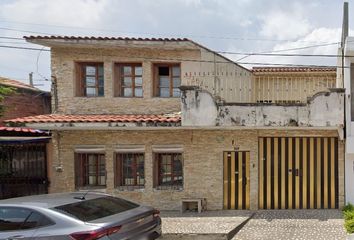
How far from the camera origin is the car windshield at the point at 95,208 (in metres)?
5.32

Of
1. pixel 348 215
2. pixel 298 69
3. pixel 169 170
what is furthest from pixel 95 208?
pixel 298 69

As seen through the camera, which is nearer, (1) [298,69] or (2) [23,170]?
(2) [23,170]

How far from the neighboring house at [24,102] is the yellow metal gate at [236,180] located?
8.85 metres

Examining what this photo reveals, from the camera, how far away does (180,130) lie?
429 inches

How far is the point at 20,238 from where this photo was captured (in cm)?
523

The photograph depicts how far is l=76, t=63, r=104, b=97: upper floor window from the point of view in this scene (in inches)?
469

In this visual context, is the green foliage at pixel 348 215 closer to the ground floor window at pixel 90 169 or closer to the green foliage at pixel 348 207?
the green foliage at pixel 348 207

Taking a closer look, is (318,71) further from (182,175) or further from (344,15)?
(182,175)

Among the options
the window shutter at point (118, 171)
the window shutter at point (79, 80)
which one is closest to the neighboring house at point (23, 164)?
the window shutter at point (79, 80)

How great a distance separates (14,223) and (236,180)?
696 centimetres

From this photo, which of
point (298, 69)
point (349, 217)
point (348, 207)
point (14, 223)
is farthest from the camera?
point (298, 69)

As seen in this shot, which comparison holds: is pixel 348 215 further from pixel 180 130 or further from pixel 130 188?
pixel 130 188

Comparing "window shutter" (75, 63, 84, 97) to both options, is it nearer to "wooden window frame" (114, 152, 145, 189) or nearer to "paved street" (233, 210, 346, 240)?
"wooden window frame" (114, 152, 145, 189)

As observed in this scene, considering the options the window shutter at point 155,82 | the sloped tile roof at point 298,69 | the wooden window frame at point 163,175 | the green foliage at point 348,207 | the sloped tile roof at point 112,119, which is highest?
the sloped tile roof at point 298,69
